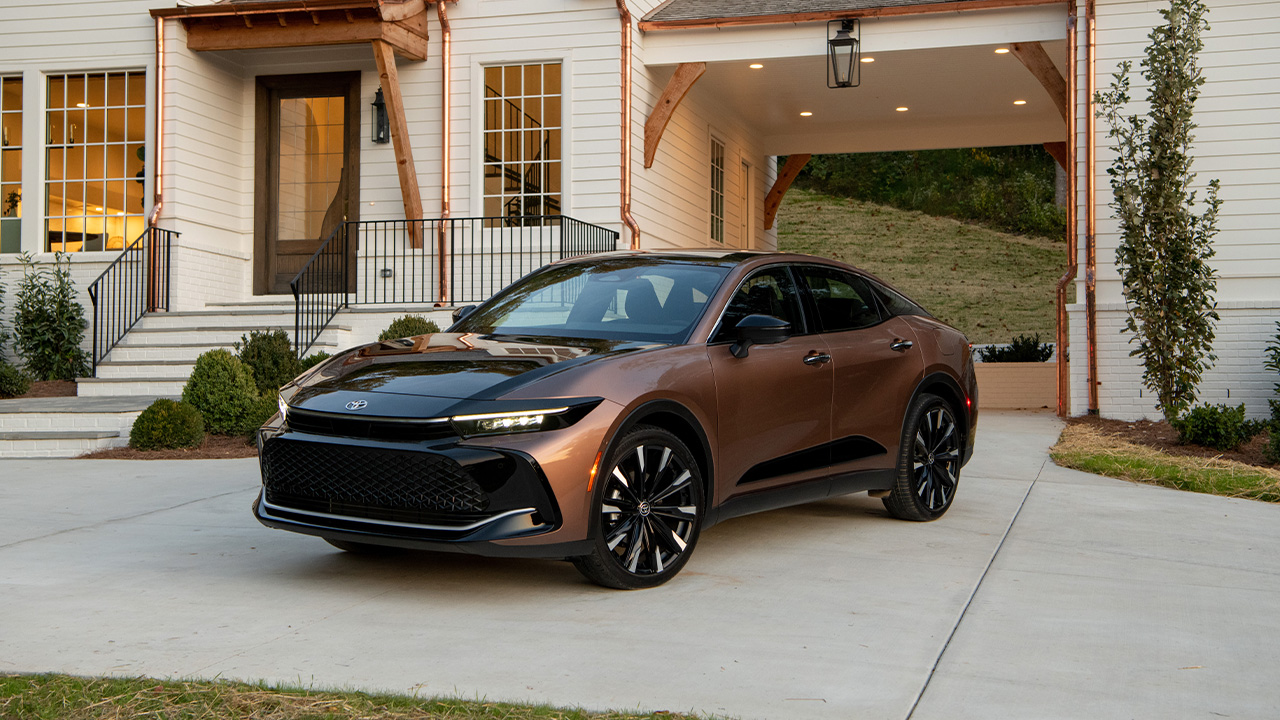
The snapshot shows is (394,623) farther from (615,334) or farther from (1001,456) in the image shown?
(1001,456)

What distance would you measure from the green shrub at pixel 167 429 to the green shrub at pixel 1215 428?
330 inches

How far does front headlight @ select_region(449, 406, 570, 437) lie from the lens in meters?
4.30

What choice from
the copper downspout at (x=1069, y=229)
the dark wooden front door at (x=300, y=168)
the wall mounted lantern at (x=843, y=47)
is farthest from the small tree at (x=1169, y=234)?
the dark wooden front door at (x=300, y=168)

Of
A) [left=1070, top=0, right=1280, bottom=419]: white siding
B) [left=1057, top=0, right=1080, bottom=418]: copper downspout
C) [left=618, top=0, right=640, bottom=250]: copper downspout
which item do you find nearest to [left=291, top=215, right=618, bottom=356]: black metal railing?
[left=618, top=0, right=640, bottom=250]: copper downspout

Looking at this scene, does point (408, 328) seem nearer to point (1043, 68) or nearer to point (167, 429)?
point (167, 429)

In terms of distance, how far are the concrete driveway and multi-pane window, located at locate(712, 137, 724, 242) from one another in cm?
1188

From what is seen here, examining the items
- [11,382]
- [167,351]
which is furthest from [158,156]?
[11,382]

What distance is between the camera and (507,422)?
170 inches

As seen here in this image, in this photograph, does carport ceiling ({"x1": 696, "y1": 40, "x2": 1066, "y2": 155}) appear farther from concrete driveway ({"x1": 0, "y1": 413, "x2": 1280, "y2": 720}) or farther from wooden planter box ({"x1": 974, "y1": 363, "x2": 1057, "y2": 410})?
concrete driveway ({"x1": 0, "y1": 413, "x2": 1280, "y2": 720})

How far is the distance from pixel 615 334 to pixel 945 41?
9.63m

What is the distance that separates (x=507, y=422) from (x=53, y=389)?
10345mm

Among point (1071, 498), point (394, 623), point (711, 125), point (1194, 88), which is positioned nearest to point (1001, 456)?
point (1071, 498)

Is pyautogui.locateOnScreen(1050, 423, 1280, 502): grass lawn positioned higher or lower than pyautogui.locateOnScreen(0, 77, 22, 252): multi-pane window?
lower

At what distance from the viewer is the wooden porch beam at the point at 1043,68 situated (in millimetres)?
13039
